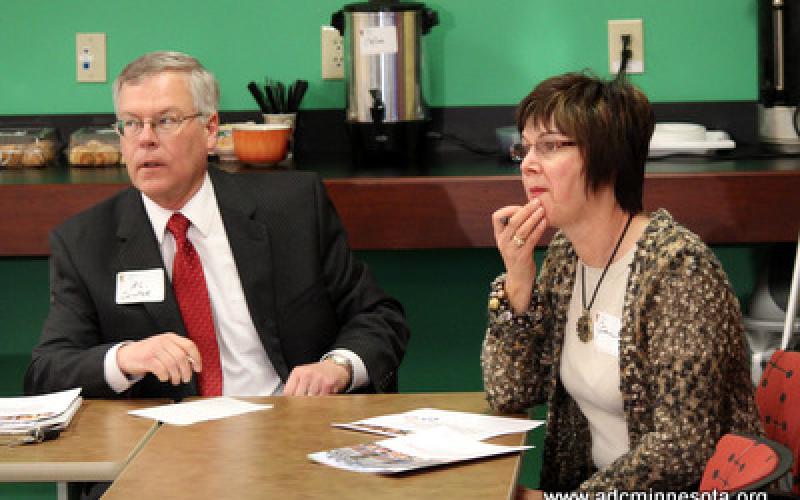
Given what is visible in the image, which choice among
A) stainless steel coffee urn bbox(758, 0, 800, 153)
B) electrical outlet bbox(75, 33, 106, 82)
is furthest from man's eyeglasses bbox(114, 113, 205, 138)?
stainless steel coffee urn bbox(758, 0, 800, 153)

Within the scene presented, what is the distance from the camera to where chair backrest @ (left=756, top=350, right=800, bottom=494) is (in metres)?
1.91

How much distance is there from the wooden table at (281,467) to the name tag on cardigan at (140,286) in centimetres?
46

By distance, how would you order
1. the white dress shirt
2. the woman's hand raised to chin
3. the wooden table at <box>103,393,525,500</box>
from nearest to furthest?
the wooden table at <box>103,393,525,500</box>, the woman's hand raised to chin, the white dress shirt

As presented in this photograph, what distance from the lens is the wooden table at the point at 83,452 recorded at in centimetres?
188

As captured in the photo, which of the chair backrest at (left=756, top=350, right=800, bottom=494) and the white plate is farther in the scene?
the white plate

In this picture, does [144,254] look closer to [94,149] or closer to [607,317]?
[607,317]

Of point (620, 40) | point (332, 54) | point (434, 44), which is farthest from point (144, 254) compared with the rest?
point (620, 40)

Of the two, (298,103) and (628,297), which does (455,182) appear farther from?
(628,297)

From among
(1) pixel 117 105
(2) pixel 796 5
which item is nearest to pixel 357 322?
(1) pixel 117 105

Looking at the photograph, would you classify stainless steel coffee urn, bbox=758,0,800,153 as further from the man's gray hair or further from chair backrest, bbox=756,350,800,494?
the man's gray hair

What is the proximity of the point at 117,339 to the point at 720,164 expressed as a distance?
Result: 164 cm

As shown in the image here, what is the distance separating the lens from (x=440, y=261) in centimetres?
→ 368

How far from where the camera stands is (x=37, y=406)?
84.4 inches

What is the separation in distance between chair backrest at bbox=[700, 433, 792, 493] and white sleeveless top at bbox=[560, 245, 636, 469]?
1.23 ft
